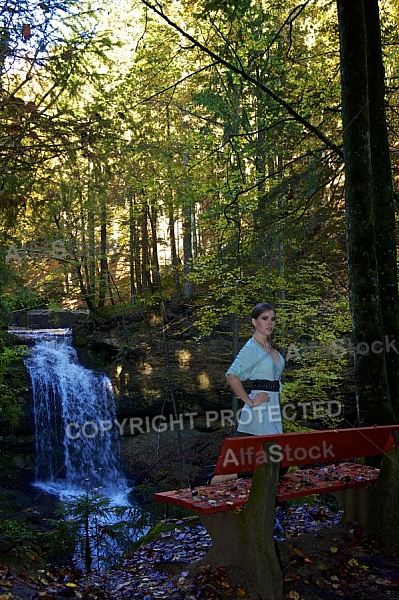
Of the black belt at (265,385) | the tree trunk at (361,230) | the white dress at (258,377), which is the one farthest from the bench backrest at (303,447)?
the tree trunk at (361,230)

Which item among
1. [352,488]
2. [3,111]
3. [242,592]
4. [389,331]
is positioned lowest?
[242,592]

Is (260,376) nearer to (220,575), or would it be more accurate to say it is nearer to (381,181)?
(220,575)

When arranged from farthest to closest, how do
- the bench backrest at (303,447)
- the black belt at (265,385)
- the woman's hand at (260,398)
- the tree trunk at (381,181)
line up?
the tree trunk at (381,181) < the black belt at (265,385) < the woman's hand at (260,398) < the bench backrest at (303,447)

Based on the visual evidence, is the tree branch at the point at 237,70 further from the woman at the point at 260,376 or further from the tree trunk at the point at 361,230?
the woman at the point at 260,376

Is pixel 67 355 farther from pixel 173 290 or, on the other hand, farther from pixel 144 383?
pixel 173 290

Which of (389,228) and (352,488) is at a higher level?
(389,228)

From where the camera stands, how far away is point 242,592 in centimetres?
349

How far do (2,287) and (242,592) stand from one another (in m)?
4.65

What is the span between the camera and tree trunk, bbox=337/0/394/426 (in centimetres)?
512

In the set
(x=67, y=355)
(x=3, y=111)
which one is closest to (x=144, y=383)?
(x=67, y=355)

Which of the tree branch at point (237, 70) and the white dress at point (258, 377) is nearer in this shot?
the white dress at point (258, 377)

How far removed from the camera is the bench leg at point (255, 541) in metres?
3.45

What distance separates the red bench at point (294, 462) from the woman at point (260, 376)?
0.40 m

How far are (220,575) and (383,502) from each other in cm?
156
